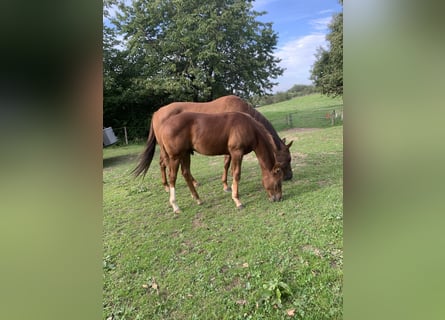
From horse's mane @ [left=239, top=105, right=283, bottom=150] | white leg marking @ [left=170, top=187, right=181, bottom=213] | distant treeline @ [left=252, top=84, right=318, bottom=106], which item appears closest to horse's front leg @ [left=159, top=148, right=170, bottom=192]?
white leg marking @ [left=170, top=187, right=181, bottom=213]

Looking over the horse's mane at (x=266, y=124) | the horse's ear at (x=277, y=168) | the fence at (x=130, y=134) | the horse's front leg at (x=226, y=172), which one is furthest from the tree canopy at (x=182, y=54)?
the horse's front leg at (x=226, y=172)

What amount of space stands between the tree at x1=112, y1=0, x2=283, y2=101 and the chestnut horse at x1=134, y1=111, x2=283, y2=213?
311mm

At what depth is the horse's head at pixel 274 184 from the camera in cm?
297

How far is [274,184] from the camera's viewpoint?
9.82 ft

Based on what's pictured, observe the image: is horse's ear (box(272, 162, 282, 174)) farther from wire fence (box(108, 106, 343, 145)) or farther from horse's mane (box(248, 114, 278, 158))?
wire fence (box(108, 106, 343, 145))

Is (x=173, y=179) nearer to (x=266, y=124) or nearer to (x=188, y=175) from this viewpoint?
(x=188, y=175)

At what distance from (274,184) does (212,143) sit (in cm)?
82

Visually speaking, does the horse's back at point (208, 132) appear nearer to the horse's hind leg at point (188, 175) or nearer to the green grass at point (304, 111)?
the horse's hind leg at point (188, 175)
